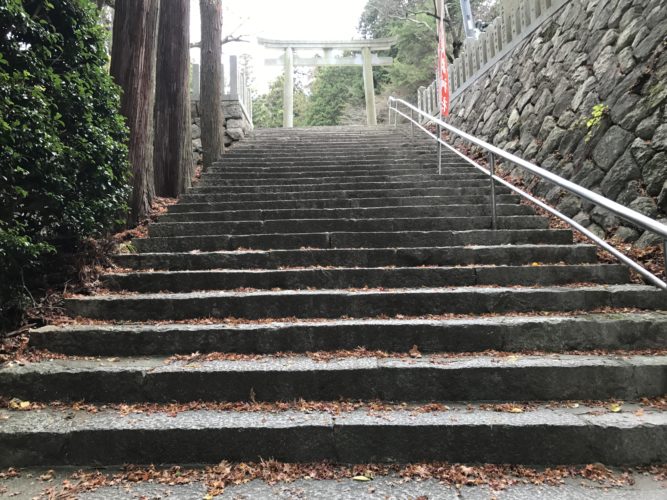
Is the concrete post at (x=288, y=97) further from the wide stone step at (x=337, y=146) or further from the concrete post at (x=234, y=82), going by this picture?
the wide stone step at (x=337, y=146)

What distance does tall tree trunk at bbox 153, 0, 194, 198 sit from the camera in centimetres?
617

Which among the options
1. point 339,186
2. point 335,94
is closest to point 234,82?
point 339,186

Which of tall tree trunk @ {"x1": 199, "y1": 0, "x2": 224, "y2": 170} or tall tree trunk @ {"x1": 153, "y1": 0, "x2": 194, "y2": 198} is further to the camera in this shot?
tall tree trunk @ {"x1": 199, "y1": 0, "x2": 224, "y2": 170}

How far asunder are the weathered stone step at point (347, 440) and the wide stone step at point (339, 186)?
150 inches

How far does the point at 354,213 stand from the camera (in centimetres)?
465

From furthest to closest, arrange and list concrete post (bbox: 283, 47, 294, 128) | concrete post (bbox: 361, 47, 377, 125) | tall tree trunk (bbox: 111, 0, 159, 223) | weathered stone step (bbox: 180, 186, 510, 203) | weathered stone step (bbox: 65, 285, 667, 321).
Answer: concrete post (bbox: 361, 47, 377, 125), concrete post (bbox: 283, 47, 294, 128), weathered stone step (bbox: 180, 186, 510, 203), tall tree trunk (bbox: 111, 0, 159, 223), weathered stone step (bbox: 65, 285, 667, 321)

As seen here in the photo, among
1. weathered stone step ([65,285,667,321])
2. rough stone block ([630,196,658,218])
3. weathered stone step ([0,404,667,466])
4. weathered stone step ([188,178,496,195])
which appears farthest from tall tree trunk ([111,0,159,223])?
rough stone block ([630,196,658,218])

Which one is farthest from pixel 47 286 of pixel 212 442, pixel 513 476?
pixel 513 476

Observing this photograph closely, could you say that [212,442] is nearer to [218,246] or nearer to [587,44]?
[218,246]

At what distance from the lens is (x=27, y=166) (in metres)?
2.78

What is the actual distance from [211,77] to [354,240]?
19.6ft

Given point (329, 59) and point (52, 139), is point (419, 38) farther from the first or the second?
point (52, 139)

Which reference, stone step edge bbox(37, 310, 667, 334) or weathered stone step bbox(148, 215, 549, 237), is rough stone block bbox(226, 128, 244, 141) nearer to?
weathered stone step bbox(148, 215, 549, 237)

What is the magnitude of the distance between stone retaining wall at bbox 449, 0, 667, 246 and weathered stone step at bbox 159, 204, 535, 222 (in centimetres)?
81
